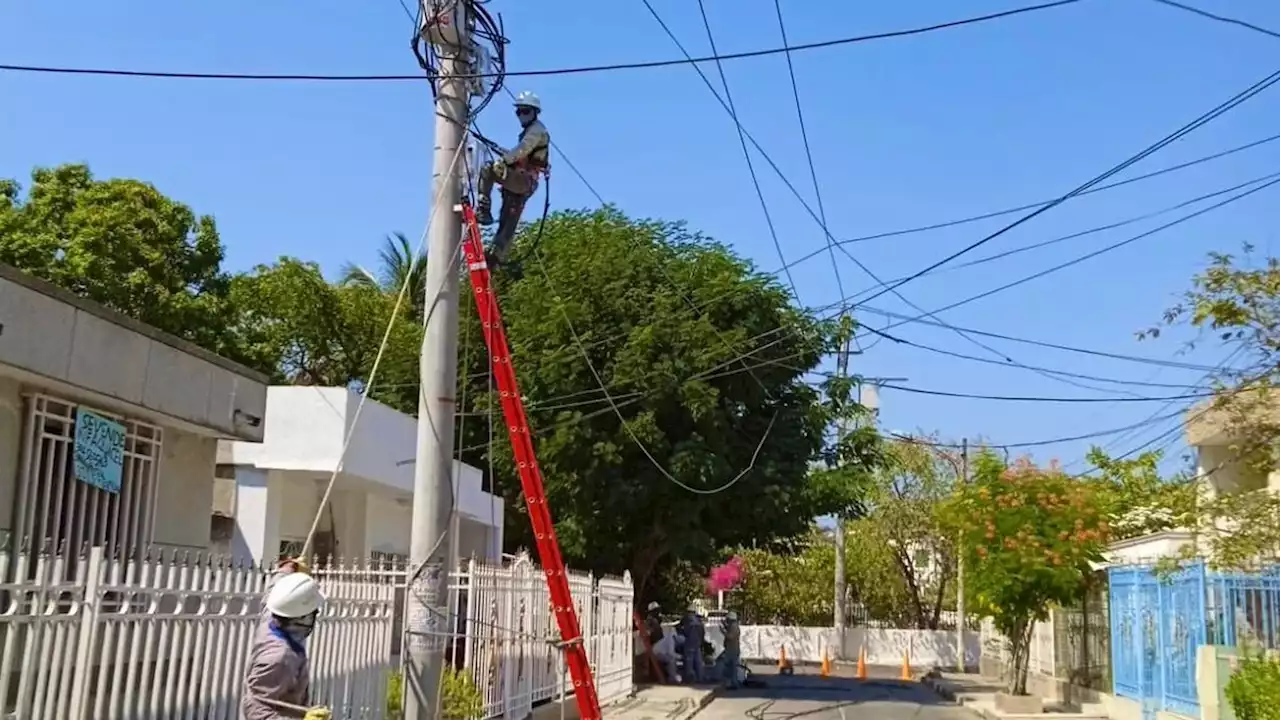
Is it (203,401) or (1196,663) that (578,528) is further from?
(203,401)

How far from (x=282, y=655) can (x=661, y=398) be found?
18068mm

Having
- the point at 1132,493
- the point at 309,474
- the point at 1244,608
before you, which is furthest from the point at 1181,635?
the point at 1132,493

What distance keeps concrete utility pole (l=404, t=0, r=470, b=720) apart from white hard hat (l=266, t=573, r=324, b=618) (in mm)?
3132

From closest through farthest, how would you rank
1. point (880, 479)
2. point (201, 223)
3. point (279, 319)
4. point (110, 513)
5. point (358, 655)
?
point (358, 655), point (110, 513), point (201, 223), point (279, 319), point (880, 479)

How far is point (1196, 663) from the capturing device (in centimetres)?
1559

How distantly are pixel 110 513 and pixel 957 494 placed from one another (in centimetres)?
1841

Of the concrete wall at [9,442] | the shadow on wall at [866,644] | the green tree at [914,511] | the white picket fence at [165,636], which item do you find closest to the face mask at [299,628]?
the white picket fence at [165,636]

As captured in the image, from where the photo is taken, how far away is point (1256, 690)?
12570 millimetres

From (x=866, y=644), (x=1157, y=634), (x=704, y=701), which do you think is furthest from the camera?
(x=866, y=644)

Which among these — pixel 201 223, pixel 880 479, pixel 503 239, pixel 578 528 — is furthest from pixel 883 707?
pixel 880 479

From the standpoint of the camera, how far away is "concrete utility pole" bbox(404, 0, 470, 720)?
9570 mm

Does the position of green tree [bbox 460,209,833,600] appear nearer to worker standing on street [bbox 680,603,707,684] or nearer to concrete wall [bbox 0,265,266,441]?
worker standing on street [bbox 680,603,707,684]

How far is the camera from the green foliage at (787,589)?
164ft

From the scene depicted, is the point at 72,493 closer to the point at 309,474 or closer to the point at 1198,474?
the point at 309,474
